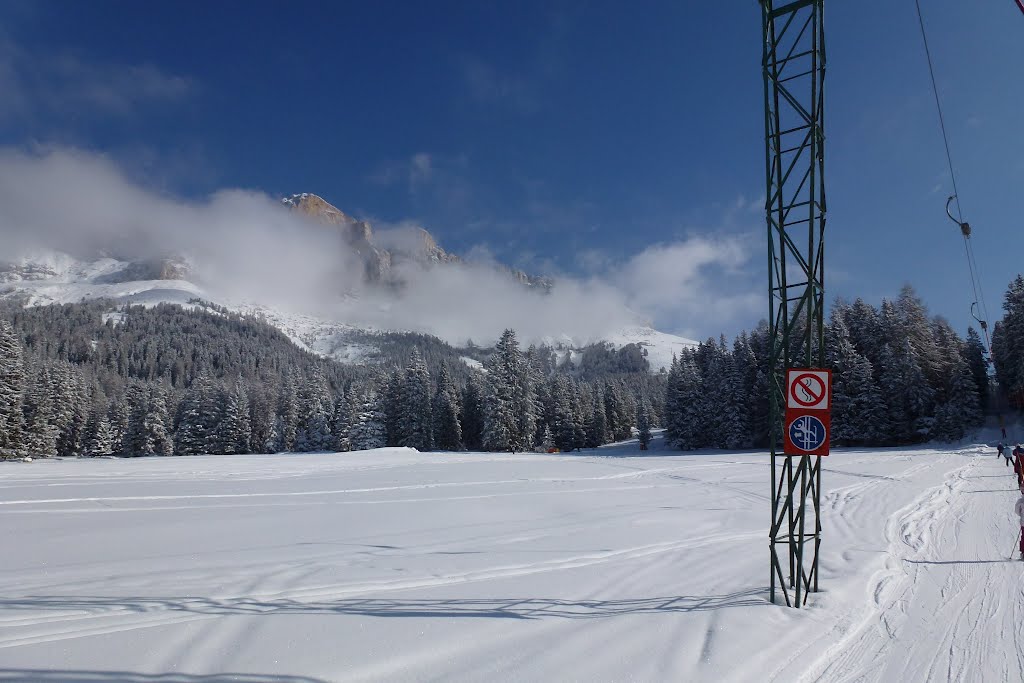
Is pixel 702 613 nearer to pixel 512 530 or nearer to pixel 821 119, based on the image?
pixel 512 530

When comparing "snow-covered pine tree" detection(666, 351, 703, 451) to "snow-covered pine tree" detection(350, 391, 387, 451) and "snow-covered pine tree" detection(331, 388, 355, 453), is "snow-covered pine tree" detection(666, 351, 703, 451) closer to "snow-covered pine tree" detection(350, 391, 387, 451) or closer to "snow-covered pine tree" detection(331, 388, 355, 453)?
"snow-covered pine tree" detection(350, 391, 387, 451)

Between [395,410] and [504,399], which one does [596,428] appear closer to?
[504,399]

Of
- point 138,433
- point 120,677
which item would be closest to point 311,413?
point 138,433

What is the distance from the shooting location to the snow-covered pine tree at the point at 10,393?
115 feet

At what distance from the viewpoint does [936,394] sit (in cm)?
4266

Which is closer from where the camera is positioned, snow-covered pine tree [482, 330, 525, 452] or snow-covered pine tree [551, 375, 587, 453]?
snow-covered pine tree [482, 330, 525, 452]

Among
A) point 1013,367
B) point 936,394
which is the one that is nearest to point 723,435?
point 936,394

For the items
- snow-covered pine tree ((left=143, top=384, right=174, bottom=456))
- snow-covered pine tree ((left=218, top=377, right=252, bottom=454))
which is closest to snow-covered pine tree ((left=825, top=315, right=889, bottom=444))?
snow-covered pine tree ((left=218, top=377, right=252, bottom=454))

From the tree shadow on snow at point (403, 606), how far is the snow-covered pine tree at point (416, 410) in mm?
51837

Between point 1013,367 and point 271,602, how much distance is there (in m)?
56.1

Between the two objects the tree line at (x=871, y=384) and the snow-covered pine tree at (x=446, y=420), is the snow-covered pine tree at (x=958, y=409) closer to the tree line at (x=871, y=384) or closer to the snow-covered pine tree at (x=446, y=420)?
the tree line at (x=871, y=384)

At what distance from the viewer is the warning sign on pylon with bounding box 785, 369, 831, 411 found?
6176mm

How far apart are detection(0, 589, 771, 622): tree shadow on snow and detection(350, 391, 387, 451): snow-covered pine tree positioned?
52514mm

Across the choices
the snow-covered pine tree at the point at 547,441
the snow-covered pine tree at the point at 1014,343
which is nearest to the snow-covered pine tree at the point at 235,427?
the snow-covered pine tree at the point at 547,441
